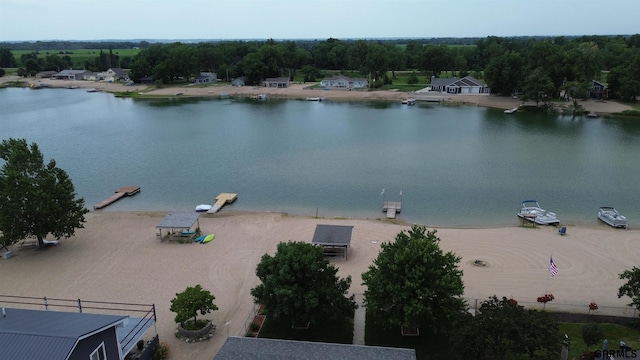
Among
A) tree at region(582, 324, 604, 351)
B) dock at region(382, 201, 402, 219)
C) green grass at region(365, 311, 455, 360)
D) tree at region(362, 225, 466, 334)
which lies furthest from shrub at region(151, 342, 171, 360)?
dock at region(382, 201, 402, 219)

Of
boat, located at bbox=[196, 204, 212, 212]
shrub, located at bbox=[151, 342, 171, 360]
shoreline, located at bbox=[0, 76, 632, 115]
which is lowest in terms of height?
boat, located at bbox=[196, 204, 212, 212]

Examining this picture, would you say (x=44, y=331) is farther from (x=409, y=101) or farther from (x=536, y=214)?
(x=409, y=101)

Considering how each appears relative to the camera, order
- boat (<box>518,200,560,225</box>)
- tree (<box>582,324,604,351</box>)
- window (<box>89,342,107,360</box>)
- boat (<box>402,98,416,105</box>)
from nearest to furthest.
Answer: window (<box>89,342,107,360</box>) → tree (<box>582,324,604,351</box>) → boat (<box>518,200,560,225</box>) → boat (<box>402,98,416,105</box>)

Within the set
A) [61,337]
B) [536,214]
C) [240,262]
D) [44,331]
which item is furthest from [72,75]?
[61,337]

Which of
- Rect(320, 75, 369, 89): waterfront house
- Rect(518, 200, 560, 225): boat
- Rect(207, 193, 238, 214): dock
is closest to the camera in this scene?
Rect(518, 200, 560, 225): boat

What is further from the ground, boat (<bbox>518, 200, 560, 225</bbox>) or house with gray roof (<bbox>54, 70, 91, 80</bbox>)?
house with gray roof (<bbox>54, 70, 91, 80</bbox>)

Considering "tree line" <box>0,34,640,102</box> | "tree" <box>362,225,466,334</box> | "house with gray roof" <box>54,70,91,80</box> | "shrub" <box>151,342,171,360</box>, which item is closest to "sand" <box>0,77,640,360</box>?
"shrub" <box>151,342,171,360</box>

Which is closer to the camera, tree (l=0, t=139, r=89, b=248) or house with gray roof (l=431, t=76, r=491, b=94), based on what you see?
Answer: tree (l=0, t=139, r=89, b=248)

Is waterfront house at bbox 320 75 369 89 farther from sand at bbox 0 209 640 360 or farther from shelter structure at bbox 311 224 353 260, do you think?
shelter structure at bbox 311 224 353 260

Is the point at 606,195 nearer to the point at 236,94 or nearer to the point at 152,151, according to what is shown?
the point at 152,151
